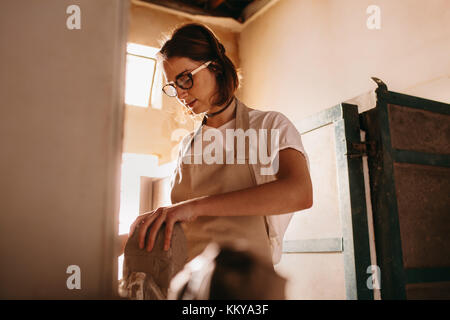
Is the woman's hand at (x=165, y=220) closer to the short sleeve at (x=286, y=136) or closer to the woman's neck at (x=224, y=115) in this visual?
the short sleeve at (x=286, y=136)

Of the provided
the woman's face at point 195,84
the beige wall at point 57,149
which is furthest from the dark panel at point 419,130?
the beige wall at point 57,149

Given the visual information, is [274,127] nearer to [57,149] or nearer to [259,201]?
[259,201]

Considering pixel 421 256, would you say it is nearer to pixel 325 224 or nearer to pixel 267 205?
pixel 325 224

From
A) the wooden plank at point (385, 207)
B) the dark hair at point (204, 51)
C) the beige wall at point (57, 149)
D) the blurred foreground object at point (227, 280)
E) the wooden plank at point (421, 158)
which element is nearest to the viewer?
the beige wall at point (57, 149)

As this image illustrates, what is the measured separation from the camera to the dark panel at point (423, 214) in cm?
188

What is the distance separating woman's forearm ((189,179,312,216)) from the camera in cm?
87

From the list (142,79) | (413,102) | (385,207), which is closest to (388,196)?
(385,207)

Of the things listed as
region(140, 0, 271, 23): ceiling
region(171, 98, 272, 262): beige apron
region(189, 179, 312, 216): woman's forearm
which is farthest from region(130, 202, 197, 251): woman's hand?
region(140, 0, 271, 23): ceiling

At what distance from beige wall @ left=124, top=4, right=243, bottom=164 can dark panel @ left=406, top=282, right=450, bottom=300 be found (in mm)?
2630

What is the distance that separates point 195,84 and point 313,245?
1.32 metres

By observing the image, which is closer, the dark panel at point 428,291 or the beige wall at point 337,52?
the dark panel at point 428,291

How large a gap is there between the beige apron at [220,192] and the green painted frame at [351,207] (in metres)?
0.81

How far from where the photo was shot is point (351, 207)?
190 centimetres

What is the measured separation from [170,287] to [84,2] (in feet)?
1.71
